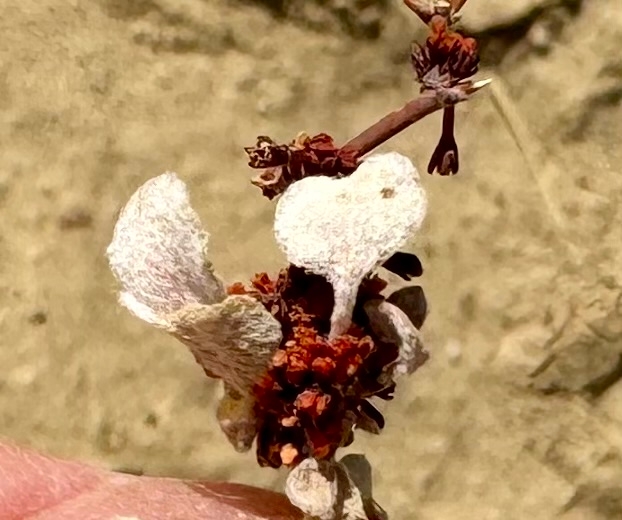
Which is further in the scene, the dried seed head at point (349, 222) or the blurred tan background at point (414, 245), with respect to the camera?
the blurred tan background at point (414, 245)

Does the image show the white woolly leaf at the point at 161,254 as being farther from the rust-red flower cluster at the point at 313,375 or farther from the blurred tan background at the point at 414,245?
the blurred tan background at the point at 414,245

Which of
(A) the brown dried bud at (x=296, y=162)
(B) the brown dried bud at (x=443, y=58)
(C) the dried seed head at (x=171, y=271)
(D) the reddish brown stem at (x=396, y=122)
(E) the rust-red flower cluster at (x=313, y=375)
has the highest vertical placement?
(B) the brown dried bud at (x=443, y=58)

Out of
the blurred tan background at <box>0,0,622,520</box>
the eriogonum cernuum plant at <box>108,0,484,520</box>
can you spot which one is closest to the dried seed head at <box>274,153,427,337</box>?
the eriogonum cernuum plant at <box>108,0,484,520</box>

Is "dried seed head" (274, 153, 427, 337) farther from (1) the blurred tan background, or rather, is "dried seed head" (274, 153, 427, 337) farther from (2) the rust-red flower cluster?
(1) the blurred tan background

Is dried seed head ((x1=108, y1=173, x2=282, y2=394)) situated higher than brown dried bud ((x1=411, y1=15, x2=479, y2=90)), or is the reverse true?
brown dried bud ((x1=411, y1=15, x2=479, y2=90))

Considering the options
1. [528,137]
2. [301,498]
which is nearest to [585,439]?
[528,137]

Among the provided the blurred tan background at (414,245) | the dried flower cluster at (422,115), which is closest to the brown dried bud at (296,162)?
the dried flower cluster at (422,115)

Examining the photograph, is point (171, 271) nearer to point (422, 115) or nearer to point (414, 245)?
point (422, 115)


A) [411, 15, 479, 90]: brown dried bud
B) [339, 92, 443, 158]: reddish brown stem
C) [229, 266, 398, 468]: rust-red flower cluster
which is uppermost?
[411, 15, 479, 90]: brown dried bud
